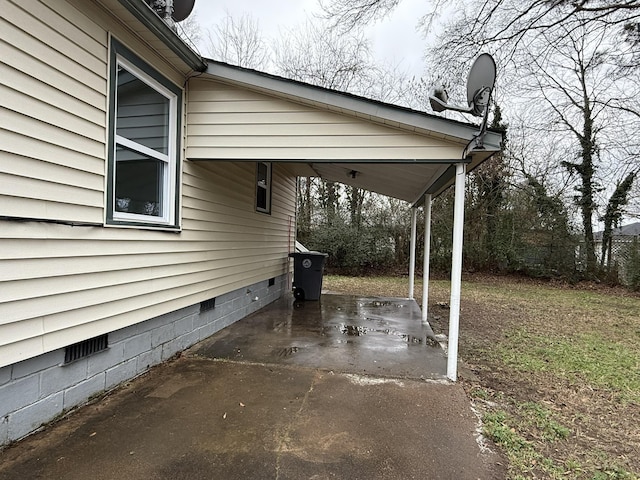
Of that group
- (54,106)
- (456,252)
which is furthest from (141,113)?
(456,252)

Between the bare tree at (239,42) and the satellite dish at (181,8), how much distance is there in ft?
35.2

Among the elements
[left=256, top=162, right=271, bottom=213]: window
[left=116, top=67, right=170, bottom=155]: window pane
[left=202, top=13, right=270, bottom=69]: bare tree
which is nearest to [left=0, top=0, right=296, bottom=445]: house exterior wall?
[left=116, top=67, right=170, bottom=155]: window pane

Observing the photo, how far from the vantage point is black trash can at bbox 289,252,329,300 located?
798 centimetres

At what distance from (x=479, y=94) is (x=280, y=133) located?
1965 mm

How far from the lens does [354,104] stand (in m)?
3.73

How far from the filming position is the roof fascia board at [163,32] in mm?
2965

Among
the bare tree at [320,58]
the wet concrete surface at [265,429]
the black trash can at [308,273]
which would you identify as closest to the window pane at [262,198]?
the black trash can at [308,273]

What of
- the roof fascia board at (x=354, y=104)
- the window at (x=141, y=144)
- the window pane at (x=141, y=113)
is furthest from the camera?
the roof fascia board at (x=354, y=104)

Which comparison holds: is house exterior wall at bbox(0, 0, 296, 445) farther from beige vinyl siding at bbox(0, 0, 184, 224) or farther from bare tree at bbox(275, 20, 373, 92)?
bare tree at bbox(275, 20, 373, 92)

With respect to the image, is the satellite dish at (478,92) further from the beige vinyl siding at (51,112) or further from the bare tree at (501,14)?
the bare tree at (501,14)

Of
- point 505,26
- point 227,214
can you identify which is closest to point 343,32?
point 505,26

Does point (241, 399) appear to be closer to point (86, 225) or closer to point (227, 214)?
point (86, 225)

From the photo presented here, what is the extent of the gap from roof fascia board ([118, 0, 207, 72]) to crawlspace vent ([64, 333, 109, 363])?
2.64m

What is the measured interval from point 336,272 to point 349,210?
7.99 feet
